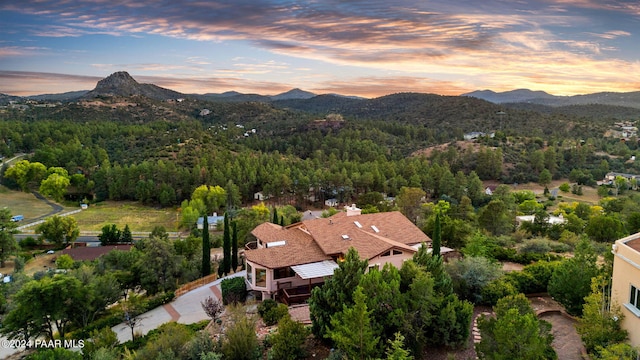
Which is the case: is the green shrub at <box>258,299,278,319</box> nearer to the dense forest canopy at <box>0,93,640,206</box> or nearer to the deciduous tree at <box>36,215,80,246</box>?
the deciduous tree at <box>36,215,80,246</box>

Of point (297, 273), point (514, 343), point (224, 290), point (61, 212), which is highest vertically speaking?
point (514, 343)

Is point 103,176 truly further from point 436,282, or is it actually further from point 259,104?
point 259,104

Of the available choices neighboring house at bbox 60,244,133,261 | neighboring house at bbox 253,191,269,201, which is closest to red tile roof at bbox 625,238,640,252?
neighboring house at bbox 60,244,133,261

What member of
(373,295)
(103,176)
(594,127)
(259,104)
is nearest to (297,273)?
(373,295)

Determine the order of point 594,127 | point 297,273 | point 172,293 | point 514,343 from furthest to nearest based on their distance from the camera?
1. point 594,127
2. point 172,293
3. point 297,273
4. point 514,343

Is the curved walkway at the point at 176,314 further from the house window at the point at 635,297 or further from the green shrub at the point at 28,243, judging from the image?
the green shrub at the point at 28,243
